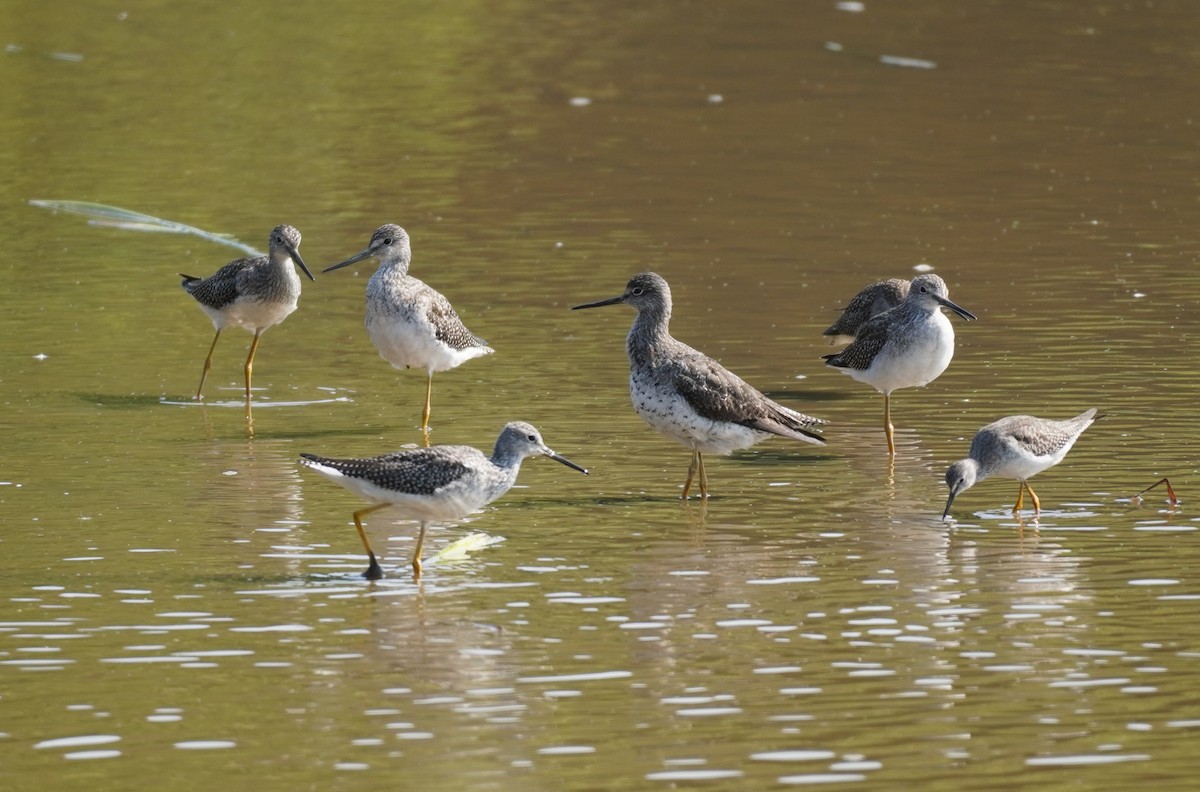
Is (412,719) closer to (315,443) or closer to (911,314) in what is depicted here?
(315,443)

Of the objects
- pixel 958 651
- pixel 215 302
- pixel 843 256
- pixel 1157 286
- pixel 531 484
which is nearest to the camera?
pixel 958 651

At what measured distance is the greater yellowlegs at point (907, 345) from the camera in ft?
51.9

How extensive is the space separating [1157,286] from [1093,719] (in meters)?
12.0

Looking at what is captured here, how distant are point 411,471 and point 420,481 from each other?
0.08 m

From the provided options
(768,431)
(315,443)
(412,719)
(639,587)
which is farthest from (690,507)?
(412,719)

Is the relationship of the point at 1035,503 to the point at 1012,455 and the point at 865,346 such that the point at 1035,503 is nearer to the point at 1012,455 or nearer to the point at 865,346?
the point at 1012,455

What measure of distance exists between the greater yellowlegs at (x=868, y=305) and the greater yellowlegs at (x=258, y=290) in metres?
4.75

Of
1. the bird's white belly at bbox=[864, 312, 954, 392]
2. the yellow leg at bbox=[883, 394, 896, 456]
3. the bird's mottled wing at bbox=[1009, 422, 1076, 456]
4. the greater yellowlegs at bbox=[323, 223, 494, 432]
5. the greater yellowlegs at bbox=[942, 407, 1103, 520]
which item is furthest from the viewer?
the greater yellowlegs at bbox=[323, 223, 494, 432]

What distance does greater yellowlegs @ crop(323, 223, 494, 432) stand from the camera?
17.0m

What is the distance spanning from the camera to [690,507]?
1412 cm

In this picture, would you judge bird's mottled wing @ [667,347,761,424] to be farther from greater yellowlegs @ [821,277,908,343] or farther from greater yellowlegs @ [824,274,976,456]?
greater yellowlegs @ [821,277,908,343]

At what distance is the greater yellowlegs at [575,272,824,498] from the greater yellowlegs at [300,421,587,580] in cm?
217

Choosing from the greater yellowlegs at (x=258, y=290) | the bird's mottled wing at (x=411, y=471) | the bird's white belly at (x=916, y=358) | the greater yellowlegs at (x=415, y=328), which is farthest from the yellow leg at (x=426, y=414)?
the bird's mottled wing at (x=411, y=471)

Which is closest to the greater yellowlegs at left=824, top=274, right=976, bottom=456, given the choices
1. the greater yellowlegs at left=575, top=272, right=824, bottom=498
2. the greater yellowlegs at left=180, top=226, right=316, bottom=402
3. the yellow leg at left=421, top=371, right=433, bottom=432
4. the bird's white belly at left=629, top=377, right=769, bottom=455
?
the greater yellowlegs at left=575, top=272, right=824, bottom=498
